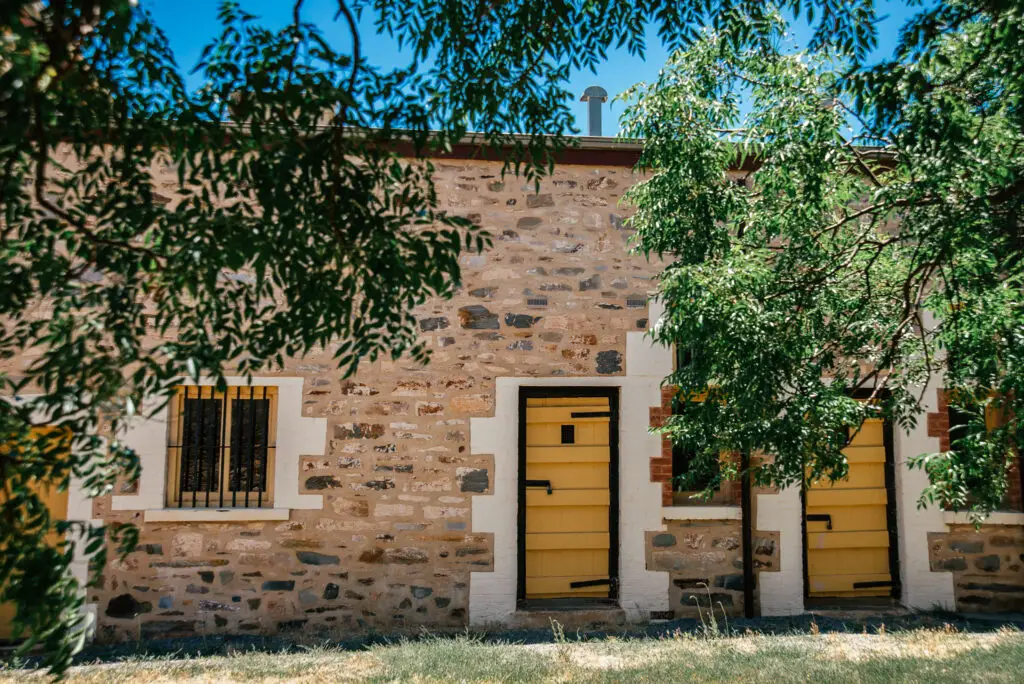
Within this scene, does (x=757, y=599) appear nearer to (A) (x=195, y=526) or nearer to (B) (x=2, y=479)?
(A) (x=195, y=526)

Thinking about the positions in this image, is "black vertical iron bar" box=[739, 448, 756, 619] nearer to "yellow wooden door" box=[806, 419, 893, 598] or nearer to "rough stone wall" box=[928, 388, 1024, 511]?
"yellow wooden door" box=[806, 419, 893, 598]

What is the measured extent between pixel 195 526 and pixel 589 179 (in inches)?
178

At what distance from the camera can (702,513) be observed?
6.71 meters

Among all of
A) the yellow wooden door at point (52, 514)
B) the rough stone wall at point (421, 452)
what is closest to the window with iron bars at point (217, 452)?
the rough stone wall at point (421, 452)

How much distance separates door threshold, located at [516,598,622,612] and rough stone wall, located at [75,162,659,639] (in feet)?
1.69

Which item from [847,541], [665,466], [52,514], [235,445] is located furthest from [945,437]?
[52,514]

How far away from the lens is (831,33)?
4051 millimetres

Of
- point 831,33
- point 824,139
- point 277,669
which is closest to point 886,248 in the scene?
point 824,139

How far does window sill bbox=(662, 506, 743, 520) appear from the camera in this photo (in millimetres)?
6691

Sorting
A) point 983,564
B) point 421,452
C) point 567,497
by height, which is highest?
point 421,452

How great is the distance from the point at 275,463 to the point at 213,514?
631mm

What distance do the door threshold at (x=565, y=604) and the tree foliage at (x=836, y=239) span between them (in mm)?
2230

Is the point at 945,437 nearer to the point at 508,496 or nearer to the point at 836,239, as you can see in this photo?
the point at 836,239

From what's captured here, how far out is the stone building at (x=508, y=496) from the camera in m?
6.42
